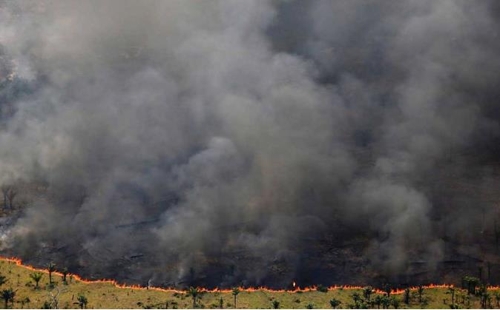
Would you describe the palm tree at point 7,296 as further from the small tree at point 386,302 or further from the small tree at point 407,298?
the small tree at point 407,298

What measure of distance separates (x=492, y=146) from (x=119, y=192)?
64.3 m

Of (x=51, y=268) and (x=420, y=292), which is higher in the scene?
(x=51, y=268)

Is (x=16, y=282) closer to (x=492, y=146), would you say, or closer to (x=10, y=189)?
(x=10, y=189)

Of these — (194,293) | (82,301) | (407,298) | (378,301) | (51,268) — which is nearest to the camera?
(82,301)

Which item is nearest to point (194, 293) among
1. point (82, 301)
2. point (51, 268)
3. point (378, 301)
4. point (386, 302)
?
point (82, 301)

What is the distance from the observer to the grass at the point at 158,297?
210 feet

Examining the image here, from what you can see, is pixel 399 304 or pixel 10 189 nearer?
pixel 399 304

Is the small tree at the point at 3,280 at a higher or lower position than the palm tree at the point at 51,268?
lower

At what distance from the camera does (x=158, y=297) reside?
66.5 m

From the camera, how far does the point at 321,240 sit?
8144cm

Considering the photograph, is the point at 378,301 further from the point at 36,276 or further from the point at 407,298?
the point at 36,276

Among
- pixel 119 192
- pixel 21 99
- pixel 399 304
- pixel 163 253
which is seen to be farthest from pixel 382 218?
pixel 21 99

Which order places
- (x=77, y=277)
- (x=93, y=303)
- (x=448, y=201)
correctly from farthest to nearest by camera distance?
1. (x=448, y=201)
2. (x=77, y=277)
3. (x=93, y=303)

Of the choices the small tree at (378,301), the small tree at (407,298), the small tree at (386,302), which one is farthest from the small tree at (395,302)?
the small tree at (407,298)
